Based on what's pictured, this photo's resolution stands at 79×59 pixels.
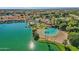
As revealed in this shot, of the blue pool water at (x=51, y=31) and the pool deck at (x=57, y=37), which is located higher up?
the blue pool water at (x=51, y=31)

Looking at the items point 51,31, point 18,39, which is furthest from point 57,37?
point 18,39

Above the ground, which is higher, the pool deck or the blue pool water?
the blue pool water

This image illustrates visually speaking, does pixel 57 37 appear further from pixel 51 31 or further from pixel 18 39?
pixel 18 39
